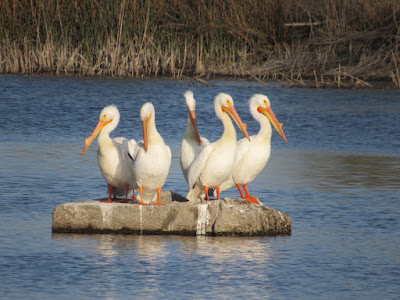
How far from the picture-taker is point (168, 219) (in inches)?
273

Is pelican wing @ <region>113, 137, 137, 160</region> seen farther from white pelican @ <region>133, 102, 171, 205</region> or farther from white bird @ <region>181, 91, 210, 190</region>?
white bird @ <region>181, 91, 210, 190</region>

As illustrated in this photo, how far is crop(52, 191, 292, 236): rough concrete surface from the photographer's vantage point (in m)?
6.91

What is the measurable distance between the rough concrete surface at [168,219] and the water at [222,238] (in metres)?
0.11

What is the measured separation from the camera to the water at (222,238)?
219 inches

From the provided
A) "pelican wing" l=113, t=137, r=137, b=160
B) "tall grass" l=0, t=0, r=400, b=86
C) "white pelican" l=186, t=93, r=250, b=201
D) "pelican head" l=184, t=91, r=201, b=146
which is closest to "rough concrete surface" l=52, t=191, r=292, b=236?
"white pelican" l=186, t=93, r=250, b=201

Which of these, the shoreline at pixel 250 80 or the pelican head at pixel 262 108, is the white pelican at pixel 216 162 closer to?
the pelican head at pixel 262 108

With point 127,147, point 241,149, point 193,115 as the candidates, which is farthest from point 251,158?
point 127,147

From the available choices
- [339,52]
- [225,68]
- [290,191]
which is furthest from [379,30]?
[290,191]

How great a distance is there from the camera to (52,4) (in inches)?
788

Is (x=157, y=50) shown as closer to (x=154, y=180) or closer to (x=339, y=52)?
(x=339, y=52)

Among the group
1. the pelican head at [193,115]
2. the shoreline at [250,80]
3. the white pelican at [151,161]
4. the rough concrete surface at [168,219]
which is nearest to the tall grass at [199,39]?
the shoreline at [250,80]

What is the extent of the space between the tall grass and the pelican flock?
12.0 metres

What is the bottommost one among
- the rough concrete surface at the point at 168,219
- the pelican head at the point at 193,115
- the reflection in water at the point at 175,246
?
the reflection in water at the point at 175,246

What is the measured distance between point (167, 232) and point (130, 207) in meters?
0.38
